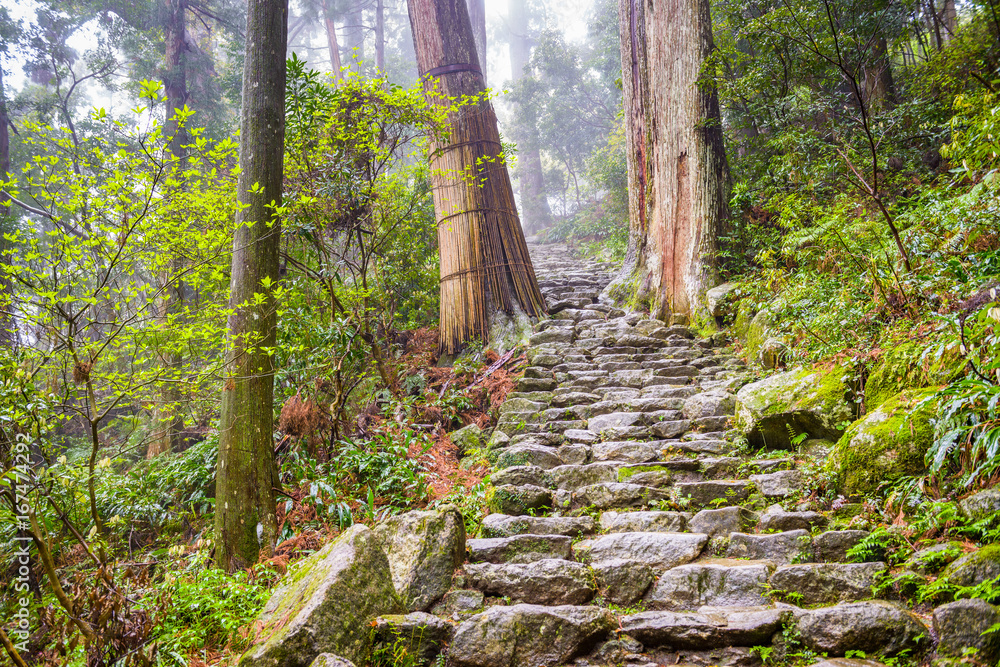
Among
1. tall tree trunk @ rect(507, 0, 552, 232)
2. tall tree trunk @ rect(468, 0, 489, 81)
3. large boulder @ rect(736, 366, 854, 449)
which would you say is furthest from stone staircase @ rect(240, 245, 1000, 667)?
tall tree trunk @ rect(468, 0, 489, 81)

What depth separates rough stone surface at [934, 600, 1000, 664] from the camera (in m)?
1.99

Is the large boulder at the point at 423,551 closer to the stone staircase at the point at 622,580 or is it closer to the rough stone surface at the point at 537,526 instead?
the stone staircase at the point at 622,580

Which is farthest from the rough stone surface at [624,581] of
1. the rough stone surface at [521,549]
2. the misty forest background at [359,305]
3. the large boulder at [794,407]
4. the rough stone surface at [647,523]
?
the large boulder at [794,407]

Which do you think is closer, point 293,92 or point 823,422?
point 823,422

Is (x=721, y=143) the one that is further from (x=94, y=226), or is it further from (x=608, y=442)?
(x=94, y=226)

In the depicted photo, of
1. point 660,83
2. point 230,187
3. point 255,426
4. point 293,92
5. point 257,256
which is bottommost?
point 255,426

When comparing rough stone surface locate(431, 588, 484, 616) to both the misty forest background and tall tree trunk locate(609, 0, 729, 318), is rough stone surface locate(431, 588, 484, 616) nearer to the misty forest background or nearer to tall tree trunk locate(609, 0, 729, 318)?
the misty forest background

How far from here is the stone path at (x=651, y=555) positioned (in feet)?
7.84

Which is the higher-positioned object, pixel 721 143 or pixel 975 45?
pixel 975 45

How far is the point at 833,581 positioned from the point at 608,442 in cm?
196

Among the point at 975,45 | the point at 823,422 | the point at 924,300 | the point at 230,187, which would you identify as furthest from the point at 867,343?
the point at 230,187

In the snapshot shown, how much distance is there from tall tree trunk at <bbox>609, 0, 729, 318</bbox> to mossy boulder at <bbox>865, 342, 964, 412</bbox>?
10.4 feet

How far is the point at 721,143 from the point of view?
702cm

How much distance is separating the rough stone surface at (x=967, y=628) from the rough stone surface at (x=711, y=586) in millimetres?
674
